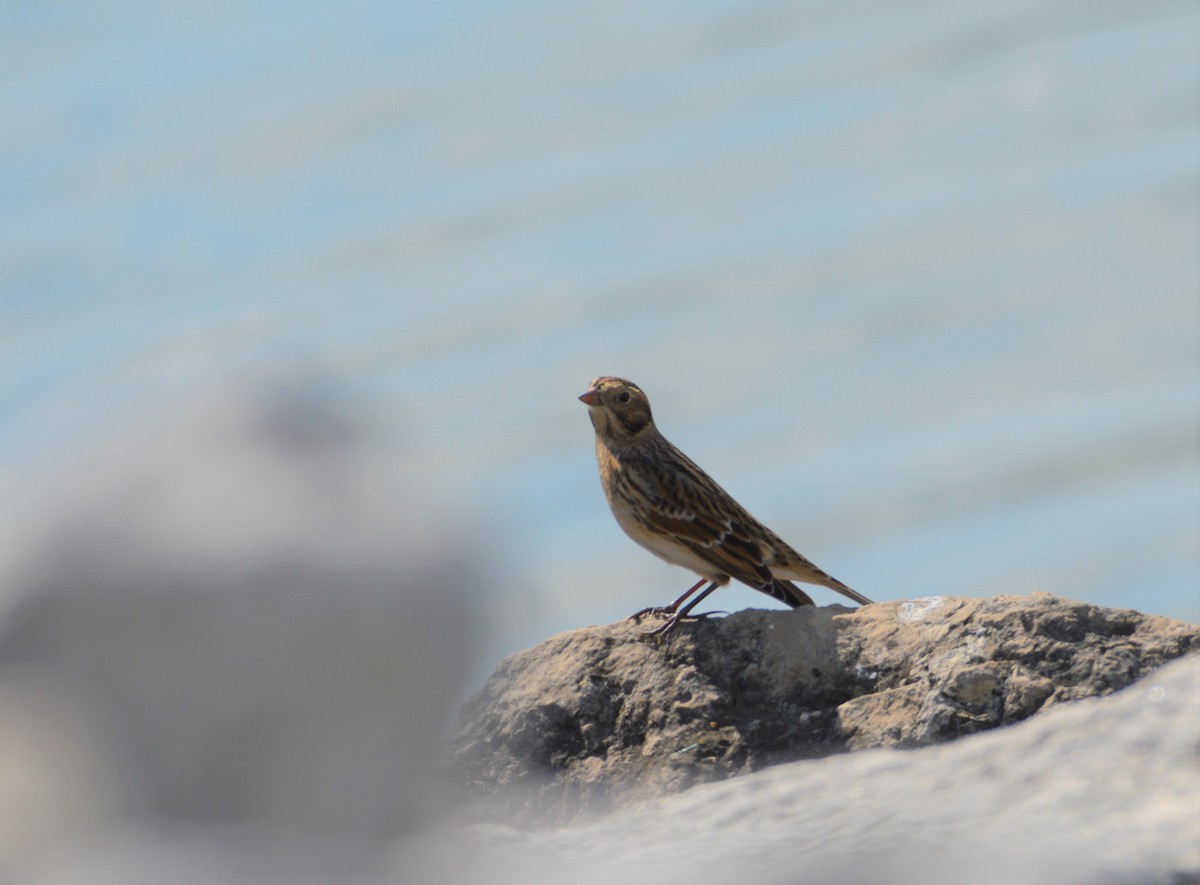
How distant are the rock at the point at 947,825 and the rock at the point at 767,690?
0.62 metres

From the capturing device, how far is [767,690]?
5289mm

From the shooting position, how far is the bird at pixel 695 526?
6.59 meters

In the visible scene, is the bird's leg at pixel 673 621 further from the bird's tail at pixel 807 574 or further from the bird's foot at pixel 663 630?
the bird's tail at pixel 807 574

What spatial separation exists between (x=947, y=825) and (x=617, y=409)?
153 inches

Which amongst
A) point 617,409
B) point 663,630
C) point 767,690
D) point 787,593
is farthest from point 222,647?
point 617,409

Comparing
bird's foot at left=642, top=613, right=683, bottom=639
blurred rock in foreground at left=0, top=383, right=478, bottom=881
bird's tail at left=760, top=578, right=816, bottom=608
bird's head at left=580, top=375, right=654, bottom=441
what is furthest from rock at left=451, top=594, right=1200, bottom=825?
bird's head at left=580, top=375, right=654, bottom=441

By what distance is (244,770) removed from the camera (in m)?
3.24

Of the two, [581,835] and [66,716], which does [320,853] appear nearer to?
[66,716]

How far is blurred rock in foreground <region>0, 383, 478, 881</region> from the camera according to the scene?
314 centimetres

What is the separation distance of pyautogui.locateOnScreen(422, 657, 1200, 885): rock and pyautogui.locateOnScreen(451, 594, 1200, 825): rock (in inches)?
24.5

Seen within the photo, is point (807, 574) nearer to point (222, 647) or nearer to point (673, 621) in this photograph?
point (673, 621)

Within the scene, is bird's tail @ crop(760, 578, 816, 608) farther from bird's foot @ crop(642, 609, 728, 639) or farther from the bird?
bird's foot @ crop(642, 609, 728, 639)

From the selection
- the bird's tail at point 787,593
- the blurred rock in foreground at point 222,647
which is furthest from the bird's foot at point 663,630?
the blurred rock in foreground at point 222,647

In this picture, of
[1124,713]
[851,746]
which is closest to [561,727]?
[851,746]
